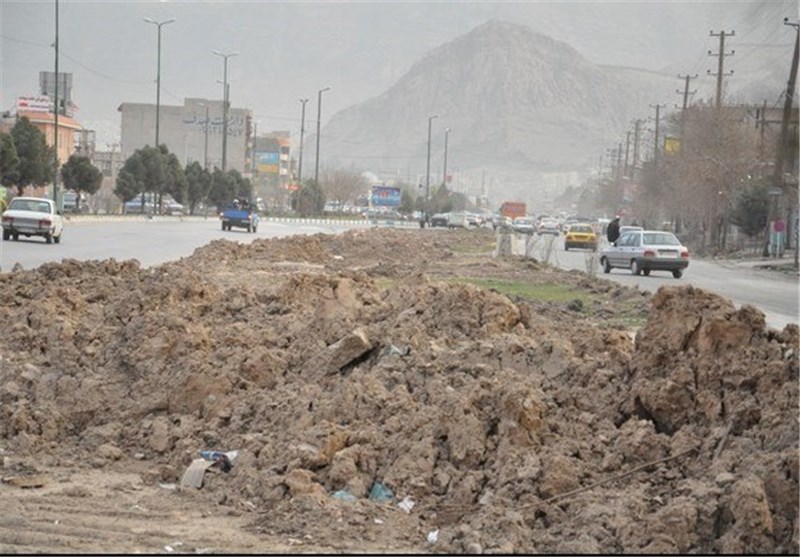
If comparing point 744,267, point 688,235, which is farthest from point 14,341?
point 688,235

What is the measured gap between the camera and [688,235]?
318 feet

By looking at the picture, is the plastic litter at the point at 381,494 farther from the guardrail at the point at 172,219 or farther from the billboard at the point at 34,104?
the billboard at the point at 34,104

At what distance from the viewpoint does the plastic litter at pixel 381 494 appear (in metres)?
9.55

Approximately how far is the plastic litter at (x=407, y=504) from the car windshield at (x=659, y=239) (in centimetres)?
3706

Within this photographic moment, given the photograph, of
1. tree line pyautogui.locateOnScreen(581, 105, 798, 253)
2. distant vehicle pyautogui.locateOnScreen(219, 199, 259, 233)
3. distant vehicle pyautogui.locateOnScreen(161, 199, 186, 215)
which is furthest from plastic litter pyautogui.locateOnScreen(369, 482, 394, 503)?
distant vehicle pyautogui.locateOnScreen(161, 199, 186, 215)

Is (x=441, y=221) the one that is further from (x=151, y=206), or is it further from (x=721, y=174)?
(x=721, y=174)

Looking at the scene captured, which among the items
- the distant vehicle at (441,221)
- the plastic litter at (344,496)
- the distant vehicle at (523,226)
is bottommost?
the distant vehicle at (441,221)

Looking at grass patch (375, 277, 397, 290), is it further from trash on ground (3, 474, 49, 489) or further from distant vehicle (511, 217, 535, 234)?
distant vehicle (511, 217, 535, 234)

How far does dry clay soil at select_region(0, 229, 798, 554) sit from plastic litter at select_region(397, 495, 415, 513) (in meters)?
0.05

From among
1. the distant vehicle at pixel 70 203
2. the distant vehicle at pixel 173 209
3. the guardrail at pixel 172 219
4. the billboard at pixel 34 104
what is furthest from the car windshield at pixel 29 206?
the billboard at pixel 34 104

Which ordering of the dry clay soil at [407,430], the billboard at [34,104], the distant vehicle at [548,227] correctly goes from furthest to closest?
the billboard at [34,104] < the distant vehicle at [548,227] < the dry clay soil at [407,430]

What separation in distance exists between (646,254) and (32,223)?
18.6 meters

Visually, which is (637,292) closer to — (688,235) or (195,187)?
(688,235)

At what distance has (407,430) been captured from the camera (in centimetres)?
1029
